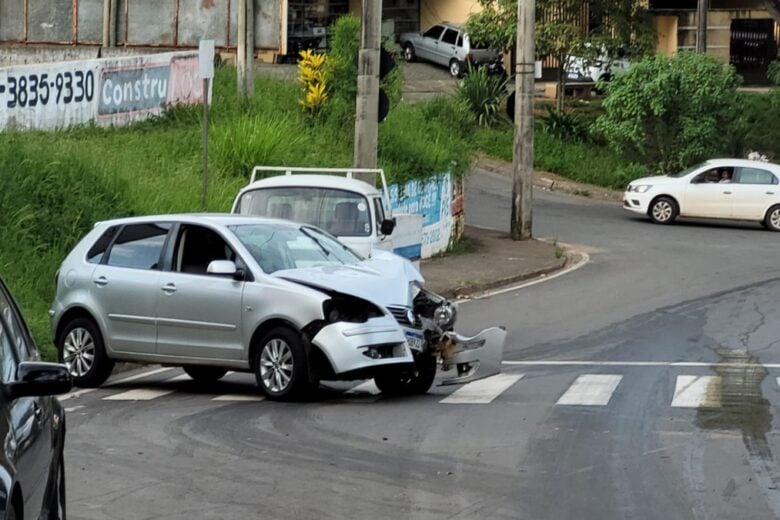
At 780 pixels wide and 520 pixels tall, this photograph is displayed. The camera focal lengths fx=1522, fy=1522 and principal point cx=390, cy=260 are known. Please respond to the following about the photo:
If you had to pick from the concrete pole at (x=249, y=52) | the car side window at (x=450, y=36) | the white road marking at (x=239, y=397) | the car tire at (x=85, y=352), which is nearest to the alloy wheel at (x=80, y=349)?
the car tire at (x=85, y=352)

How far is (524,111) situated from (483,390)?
17.0 meters

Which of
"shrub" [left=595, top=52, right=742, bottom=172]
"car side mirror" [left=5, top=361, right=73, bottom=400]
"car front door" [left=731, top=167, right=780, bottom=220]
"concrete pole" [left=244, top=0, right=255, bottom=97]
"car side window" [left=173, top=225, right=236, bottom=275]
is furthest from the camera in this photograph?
"shrub" [left=595, top=52, right=742, bottom=172]

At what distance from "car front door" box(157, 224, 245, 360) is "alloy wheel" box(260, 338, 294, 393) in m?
0.27

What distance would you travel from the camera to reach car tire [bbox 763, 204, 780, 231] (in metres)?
35.7

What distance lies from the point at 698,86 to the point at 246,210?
26.4m

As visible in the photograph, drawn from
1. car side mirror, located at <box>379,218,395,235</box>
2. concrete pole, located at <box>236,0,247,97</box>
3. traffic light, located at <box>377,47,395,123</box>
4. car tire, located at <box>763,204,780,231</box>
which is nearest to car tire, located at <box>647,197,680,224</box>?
car tire, located at <box>763,204,780,231</box>

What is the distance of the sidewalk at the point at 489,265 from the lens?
2472 centimetres

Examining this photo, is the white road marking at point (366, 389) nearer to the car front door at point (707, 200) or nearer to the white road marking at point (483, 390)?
the white road marking at point (483, 390)

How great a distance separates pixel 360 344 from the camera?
1299 cm

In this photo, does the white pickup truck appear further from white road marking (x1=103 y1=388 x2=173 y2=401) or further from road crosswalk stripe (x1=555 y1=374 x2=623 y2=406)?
white road marking (x1=103 y1=388 x2=173 y2=401)

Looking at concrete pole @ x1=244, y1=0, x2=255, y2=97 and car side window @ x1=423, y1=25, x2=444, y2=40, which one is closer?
concrete pole @ x1=244, y1=0, x2=255, y2=97

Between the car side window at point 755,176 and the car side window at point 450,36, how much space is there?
69.3ft

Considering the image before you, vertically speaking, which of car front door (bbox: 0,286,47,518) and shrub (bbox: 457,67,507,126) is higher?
shrub (bbox: 457,67,507,126)

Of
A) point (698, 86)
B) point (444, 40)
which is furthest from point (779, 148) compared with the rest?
point (444, 40)
